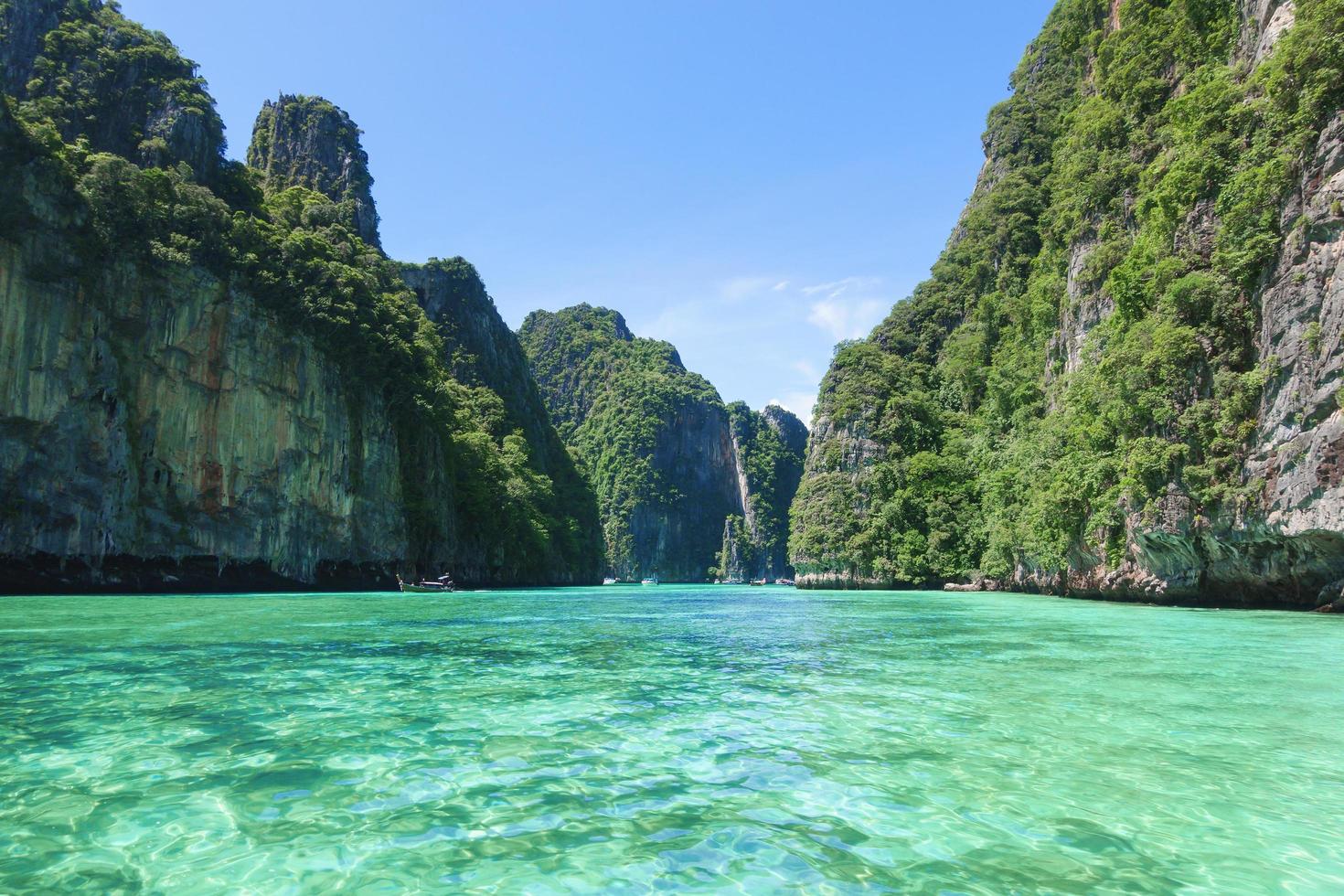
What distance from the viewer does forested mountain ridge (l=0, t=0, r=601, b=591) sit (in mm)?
34375

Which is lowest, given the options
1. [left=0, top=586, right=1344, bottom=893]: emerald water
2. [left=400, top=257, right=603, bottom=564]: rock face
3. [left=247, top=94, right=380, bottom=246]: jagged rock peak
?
[left=0, top=586, right=1344, bottom=893]: emerald water

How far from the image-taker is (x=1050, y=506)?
34531 mm

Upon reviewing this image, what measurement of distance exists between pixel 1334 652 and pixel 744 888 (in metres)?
14.2

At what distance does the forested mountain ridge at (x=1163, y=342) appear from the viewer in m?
21.2

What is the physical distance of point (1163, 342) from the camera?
25.8 meters

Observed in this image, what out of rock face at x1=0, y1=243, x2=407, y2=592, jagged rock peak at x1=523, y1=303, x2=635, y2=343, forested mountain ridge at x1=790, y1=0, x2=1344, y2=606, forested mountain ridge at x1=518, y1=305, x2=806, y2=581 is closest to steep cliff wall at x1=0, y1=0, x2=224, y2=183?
rock face at x1=0, y1=243, x2=407, y2=592

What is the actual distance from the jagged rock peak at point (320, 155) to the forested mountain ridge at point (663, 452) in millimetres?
62028

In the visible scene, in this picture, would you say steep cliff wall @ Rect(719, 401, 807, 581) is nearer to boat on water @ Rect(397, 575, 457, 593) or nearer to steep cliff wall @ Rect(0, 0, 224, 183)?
boat on water @ Rect(397, 575, 457, 593)

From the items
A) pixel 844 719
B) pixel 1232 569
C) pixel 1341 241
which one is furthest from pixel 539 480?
pixel 844 719

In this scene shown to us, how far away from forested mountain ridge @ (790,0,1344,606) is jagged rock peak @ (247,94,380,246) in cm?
5841

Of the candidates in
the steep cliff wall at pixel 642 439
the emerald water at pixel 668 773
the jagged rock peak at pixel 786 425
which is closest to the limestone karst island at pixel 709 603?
the emerald water at pixel 668 773

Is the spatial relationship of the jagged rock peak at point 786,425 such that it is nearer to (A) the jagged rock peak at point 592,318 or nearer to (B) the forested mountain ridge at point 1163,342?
(A) the jagged rock peak at point 592,318

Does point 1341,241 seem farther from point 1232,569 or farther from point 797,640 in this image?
point 797,640

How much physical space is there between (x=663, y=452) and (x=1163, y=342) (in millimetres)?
117623
